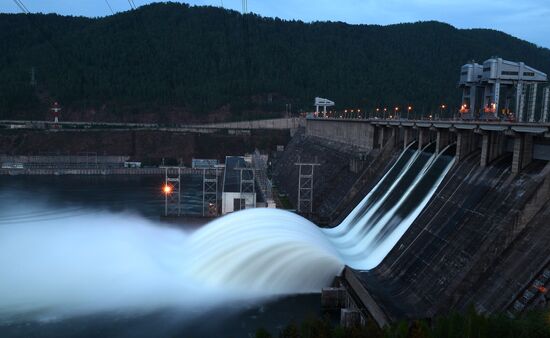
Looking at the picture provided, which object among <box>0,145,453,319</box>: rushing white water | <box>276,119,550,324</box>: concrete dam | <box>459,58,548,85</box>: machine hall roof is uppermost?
<box>459,58,548,85</box>: machine hall roof

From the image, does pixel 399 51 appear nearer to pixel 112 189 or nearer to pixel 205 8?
pixel 205 8

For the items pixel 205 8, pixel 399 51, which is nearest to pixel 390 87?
pixel 399 51

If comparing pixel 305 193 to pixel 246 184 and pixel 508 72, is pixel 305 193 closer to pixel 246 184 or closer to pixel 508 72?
pixel 246 184

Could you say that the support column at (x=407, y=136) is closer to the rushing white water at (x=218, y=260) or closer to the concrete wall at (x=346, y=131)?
the rushing white water at (x=218, y=260)

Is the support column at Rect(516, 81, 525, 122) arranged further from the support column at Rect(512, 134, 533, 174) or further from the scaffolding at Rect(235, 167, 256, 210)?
the support column at Rect(512, 134, 533, 174)

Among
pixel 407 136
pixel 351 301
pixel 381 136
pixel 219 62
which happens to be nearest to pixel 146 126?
pixel 219 62

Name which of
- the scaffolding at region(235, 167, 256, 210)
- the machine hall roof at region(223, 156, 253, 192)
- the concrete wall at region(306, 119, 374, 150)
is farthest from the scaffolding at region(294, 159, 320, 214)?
the machine hall roof at region(223, 156, 253, 192)

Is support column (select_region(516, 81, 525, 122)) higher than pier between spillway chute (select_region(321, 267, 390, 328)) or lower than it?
higher
